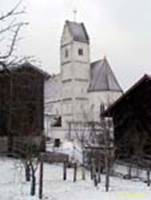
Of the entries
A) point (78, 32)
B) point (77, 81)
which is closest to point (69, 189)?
point (77, 81)

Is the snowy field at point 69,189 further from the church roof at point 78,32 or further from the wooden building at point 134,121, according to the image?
the church roof at point 78,32

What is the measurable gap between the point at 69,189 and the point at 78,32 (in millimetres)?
57892

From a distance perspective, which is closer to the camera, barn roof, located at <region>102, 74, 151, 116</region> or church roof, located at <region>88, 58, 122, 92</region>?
barn roof, located at <region>102, 74, 151, 116</region>

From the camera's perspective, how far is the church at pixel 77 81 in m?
68.0

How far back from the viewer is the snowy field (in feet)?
45.9

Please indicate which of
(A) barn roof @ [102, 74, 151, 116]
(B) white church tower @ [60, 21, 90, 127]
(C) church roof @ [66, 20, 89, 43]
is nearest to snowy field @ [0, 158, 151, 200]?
(A) barn roof @ [102, 74, 151, 116]

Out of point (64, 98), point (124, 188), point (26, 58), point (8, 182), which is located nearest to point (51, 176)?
point (8, 182)

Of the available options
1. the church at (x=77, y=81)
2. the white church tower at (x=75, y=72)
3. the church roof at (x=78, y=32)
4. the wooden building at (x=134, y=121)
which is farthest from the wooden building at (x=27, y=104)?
the church roof at (x=78, y=32)

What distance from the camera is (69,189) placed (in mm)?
15516

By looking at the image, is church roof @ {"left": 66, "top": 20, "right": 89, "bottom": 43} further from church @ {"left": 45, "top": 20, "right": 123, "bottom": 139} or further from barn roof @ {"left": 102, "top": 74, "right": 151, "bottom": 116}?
barn roof @ {"left": 102, "top": 74, "right": 151, "bottom": 116}

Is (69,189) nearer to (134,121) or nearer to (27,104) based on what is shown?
(134,121)

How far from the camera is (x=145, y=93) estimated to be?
79.4ft

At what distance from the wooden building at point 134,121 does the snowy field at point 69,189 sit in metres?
3.72

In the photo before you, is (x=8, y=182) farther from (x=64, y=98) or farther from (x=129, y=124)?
(x=64, y=98)
